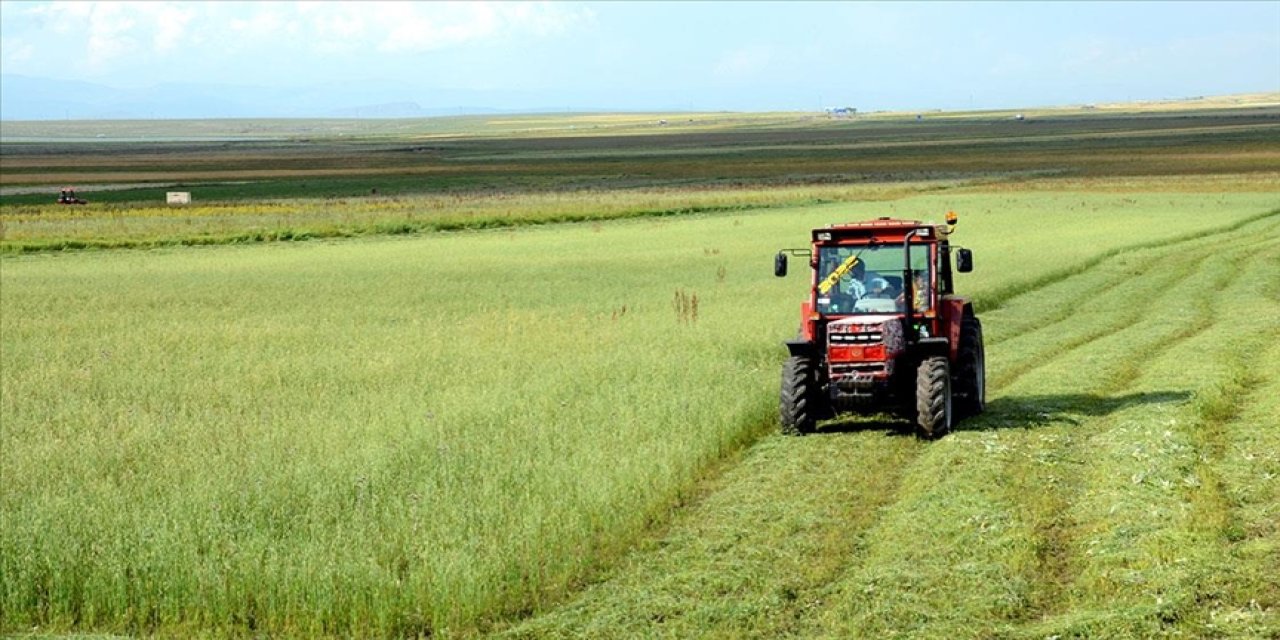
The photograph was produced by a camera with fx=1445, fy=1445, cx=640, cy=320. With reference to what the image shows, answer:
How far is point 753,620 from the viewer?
30.1 ft

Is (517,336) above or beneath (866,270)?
beneath

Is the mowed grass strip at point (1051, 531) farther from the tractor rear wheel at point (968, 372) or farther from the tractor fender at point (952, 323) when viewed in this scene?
the tractor fender at point (952, 323)

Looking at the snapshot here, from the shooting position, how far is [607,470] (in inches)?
499

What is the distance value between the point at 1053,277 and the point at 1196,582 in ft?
76.5

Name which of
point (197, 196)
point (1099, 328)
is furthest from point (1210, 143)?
point (1099, 328)

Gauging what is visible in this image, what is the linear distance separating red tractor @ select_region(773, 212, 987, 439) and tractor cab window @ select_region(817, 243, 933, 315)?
0.01 metres

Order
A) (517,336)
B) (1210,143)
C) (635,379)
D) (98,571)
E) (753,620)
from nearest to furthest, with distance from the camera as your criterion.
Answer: (753,620) → (98,571) → (635,379) → (517,336) → (1210,143)

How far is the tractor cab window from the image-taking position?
1496 cm

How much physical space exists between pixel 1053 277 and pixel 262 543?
2466 centimetres

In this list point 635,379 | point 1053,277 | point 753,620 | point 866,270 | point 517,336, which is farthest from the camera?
point 1053,277

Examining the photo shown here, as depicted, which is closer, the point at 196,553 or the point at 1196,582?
the point at 1196,582

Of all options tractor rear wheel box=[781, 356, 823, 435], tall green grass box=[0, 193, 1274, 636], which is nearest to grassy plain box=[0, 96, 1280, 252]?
tall green grass box=[0, 193, 1274, 636]

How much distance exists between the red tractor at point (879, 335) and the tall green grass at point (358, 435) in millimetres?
849

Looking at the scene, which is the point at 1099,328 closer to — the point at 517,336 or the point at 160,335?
the point at 517,336
